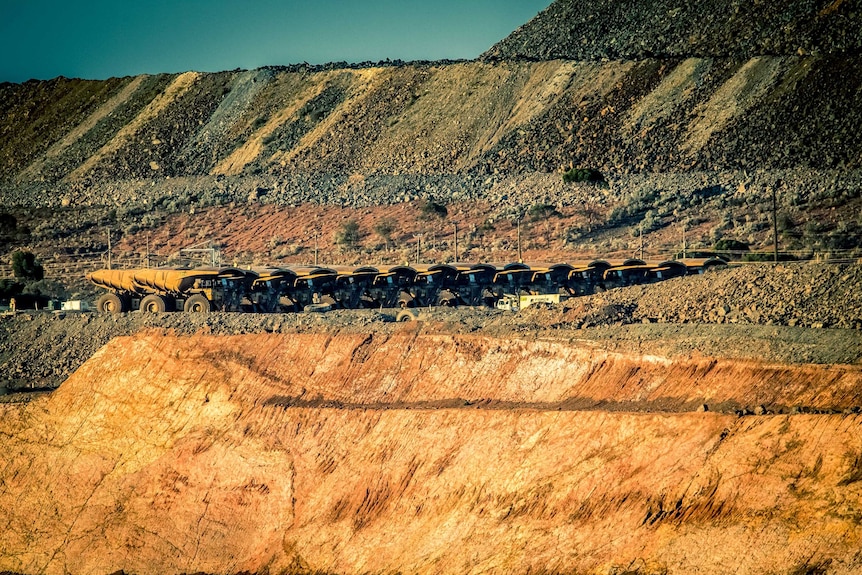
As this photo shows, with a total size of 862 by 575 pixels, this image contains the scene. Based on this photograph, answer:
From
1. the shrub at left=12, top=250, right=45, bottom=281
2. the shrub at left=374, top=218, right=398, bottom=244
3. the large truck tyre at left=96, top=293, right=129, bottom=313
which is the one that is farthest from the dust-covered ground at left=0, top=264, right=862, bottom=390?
the shrub at left=374, top=218, right=398, bottom=244

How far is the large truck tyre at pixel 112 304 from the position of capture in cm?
5656

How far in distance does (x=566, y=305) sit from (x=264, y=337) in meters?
9.77

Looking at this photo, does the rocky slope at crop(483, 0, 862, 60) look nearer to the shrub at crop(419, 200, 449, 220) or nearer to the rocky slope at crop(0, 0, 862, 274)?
the rocky slope at crop(0, 0, 862, 274)

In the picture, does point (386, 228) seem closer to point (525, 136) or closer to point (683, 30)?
point (525, 136)

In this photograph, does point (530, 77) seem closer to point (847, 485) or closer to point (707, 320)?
point (707, 320)

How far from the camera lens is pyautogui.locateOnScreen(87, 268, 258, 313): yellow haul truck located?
54125mm

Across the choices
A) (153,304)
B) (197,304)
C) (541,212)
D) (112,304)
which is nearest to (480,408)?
(197,304)

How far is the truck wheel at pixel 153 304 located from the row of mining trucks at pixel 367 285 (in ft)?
0.12

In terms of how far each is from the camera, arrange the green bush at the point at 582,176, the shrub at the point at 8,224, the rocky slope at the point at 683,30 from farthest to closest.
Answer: the rocky slope at the point at 683,30
the shrub at the point at 8,224
the green bush at the point at 582,176

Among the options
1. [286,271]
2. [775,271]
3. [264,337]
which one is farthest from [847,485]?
[286,271]

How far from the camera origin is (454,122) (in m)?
104

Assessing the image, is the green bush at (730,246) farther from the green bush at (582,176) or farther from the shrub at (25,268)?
the shrub at (25,268)

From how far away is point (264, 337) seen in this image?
148 ft

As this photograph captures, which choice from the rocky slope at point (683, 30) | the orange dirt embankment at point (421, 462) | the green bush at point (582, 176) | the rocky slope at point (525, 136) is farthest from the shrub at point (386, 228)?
the orange dirt embankment at point (421, 462)
